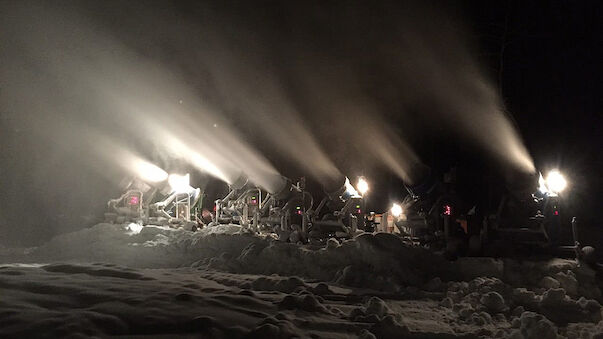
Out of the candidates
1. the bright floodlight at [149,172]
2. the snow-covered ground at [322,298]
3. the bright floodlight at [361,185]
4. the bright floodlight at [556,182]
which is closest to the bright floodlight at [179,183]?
the bright floodlight at [149,172]

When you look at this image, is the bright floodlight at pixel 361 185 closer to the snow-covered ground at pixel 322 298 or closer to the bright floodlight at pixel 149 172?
the snow-covered ground at pixel 322 298

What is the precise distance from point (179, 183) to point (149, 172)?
194cm

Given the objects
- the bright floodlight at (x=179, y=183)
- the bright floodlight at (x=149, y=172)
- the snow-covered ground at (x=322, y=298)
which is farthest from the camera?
the bright floodlight at (x=179, y=183)

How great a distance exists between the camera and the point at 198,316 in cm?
500

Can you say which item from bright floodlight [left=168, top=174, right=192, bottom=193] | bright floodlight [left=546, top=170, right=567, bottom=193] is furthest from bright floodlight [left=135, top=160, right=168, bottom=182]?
bright floodlight [left=546, top=170, right=567, bottom=193]

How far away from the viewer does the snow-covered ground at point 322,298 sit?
478cm

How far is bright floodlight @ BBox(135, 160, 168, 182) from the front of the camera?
957 inches

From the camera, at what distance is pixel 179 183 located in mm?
25703

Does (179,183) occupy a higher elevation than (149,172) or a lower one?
lower

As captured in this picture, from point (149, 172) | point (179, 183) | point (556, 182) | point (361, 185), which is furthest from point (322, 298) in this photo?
point (179, 183)

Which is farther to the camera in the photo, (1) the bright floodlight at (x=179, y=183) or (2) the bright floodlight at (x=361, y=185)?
(1) the bright floodlight at (x=179, y=183)

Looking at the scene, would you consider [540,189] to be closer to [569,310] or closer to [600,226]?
[569,310]

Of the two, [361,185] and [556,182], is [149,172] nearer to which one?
[361,185]

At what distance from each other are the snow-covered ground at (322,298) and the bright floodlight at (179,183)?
14.6 metres
